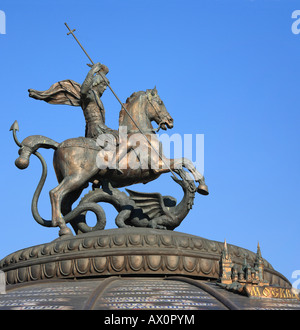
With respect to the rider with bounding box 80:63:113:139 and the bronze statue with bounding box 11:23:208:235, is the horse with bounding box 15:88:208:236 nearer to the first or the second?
the bronze statue with bounding box 11:23:208:235

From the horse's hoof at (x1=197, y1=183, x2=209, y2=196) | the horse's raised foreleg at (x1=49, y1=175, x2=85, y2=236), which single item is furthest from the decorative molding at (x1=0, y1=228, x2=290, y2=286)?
the horse's hoof at (x1=197, y1=183, x2=209, y2=196)

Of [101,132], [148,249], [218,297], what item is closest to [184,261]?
[148,249]

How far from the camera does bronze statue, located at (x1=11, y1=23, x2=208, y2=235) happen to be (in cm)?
1777

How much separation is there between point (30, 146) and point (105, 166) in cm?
159

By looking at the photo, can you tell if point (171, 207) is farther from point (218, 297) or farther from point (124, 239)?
point (218, 297)

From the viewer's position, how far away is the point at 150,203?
59.8 feet

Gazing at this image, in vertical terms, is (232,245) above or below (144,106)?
below

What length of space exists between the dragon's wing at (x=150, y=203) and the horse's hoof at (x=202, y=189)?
2.59 ft

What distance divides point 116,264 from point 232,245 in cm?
246

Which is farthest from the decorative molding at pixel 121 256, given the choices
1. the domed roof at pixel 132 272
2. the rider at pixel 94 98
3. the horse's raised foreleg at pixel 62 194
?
the rider at pixel 94 98

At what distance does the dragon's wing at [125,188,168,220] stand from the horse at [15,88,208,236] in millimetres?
388
